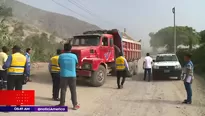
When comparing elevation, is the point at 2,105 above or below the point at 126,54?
below

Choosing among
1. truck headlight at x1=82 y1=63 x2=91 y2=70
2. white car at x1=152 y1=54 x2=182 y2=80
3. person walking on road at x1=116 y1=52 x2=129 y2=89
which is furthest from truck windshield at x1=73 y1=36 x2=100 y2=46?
white car at x1=152 y1=54 x2=182 y2=80

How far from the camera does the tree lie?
5214cm

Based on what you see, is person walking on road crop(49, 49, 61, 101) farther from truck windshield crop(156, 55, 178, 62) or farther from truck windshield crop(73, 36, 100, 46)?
truck windshield crop(156, 55, 178, 62)

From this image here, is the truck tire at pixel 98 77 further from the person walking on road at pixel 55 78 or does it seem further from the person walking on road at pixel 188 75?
the person walking on road at pixel 188 75

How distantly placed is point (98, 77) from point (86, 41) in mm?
2283

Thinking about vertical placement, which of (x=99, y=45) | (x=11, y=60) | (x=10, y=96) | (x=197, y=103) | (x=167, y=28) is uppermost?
(x=167, y=28)

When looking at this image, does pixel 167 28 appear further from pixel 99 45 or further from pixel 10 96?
pixel 10 96

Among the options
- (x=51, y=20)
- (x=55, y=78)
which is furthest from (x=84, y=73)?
(x=51, y=20)

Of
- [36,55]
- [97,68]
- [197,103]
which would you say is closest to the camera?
[197,103]

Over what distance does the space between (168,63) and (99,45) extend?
194 inches

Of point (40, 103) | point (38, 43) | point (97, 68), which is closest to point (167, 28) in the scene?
point (38, 43)

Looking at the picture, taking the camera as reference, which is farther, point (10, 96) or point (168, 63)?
point (168, 63)

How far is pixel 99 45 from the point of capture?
43.7 ft

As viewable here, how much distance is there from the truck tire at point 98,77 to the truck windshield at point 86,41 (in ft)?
4.75
